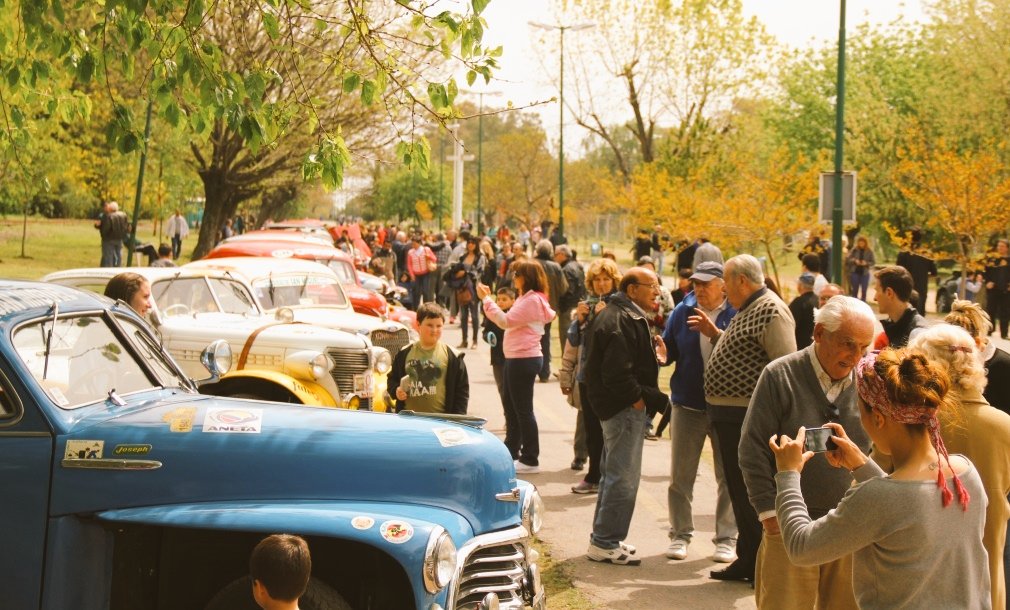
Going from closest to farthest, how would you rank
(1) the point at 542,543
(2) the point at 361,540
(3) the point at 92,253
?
(2) the point at 361,540 < (1) the point at 542,543 < (3) the point at 92,253

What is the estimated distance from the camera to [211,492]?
5.00 m

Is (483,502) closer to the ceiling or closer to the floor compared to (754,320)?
closer to the floor

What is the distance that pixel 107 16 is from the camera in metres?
8.00

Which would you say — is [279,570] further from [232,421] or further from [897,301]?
[897,301]

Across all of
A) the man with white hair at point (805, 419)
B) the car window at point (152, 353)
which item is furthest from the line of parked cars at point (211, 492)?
the man with white hair at point (805, 419)

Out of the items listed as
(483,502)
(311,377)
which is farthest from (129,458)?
(311,377)

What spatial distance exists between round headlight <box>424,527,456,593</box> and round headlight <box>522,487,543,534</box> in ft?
2.68

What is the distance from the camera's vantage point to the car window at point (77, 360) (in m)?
5.21

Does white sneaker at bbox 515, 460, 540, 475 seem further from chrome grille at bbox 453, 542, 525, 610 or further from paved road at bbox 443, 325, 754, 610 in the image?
chrome grille at bbox 453, 542, 525, 610

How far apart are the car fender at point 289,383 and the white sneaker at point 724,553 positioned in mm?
3268

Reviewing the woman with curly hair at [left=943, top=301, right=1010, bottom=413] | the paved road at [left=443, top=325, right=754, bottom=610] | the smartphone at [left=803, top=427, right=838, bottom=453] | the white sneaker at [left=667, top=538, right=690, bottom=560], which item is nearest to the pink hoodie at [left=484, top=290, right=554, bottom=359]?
the paved road at [left=443, top=325, right=754, bottom=610]

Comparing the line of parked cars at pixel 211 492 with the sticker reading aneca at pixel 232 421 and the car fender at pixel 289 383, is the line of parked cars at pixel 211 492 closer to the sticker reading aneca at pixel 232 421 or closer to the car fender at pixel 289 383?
the sticker reading aneca at pixel 232 421

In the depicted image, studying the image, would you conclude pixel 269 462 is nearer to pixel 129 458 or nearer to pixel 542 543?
pixel 129 458

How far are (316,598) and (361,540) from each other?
0.31m
